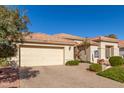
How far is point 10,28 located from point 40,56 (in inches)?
372

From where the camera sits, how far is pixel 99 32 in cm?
3077

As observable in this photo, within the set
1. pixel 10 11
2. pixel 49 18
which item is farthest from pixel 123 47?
pixel 10 11

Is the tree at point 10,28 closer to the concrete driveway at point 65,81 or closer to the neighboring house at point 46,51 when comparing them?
the concrete driveway at point 65,81

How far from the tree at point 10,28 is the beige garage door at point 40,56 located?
6.64 metres

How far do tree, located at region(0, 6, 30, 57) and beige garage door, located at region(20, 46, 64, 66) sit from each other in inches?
261

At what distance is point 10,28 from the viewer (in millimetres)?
7727

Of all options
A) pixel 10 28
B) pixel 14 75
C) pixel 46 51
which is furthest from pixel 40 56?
pixel 10 28

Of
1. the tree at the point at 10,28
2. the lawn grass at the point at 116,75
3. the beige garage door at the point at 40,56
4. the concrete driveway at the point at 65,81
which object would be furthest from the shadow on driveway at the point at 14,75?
the lawn grass at the point at 116,75

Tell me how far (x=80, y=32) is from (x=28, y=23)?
23.3 metres

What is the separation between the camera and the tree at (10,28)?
7547mm
